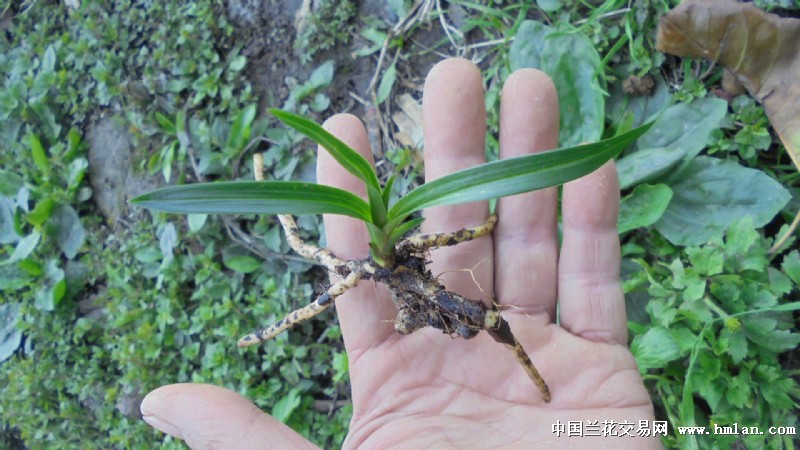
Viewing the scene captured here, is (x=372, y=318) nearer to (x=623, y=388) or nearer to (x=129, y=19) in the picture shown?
(x=623, y=388)

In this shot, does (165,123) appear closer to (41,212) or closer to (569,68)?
(41,212)

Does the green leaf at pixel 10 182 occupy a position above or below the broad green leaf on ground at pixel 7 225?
above

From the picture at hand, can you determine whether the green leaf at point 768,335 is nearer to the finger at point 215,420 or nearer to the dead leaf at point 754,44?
the dead leaf at point 754,44

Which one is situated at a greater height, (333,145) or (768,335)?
(333,145)

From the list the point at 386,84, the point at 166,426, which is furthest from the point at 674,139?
the point at 166,426

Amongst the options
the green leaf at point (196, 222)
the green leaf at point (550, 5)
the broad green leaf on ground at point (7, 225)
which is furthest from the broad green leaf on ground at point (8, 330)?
the green leaf at point (550, 5)

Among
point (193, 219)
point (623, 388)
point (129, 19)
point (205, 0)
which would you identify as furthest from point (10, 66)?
point (623, 388)
